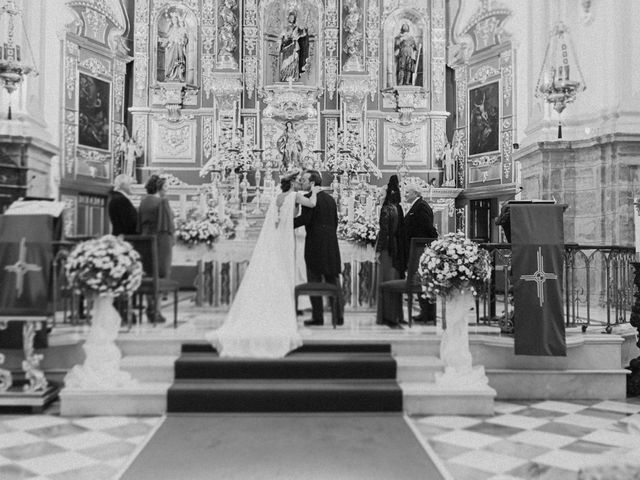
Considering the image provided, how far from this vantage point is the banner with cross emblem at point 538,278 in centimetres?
523

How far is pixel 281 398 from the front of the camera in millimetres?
4656

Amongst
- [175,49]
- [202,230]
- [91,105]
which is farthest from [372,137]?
[202,230]

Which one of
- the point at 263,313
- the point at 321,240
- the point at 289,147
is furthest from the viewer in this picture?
the point at 289,147

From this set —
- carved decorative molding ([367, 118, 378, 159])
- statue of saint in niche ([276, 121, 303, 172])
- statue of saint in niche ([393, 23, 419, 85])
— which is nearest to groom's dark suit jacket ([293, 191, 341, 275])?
statue of saint in niche ([276, 121, 303, 172])

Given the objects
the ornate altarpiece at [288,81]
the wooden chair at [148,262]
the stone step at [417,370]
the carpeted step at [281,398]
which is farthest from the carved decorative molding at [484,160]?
the carpeted step at [281,398]

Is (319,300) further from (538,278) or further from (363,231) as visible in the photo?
(538,278)

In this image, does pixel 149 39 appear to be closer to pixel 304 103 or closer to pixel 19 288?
pixel 304 103

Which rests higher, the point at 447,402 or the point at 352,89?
the point at 352,89

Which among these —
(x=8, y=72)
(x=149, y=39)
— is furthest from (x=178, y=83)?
(x=8, y=72)

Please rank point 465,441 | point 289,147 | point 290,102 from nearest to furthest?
point 465,441 → point 289,147 → point 290,102

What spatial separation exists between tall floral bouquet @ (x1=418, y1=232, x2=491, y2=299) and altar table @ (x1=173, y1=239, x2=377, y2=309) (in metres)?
2.38

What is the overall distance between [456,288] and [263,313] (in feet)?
5.55

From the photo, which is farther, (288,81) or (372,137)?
(372,137)

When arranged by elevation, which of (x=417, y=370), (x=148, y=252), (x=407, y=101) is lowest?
(x=417, y=370)
